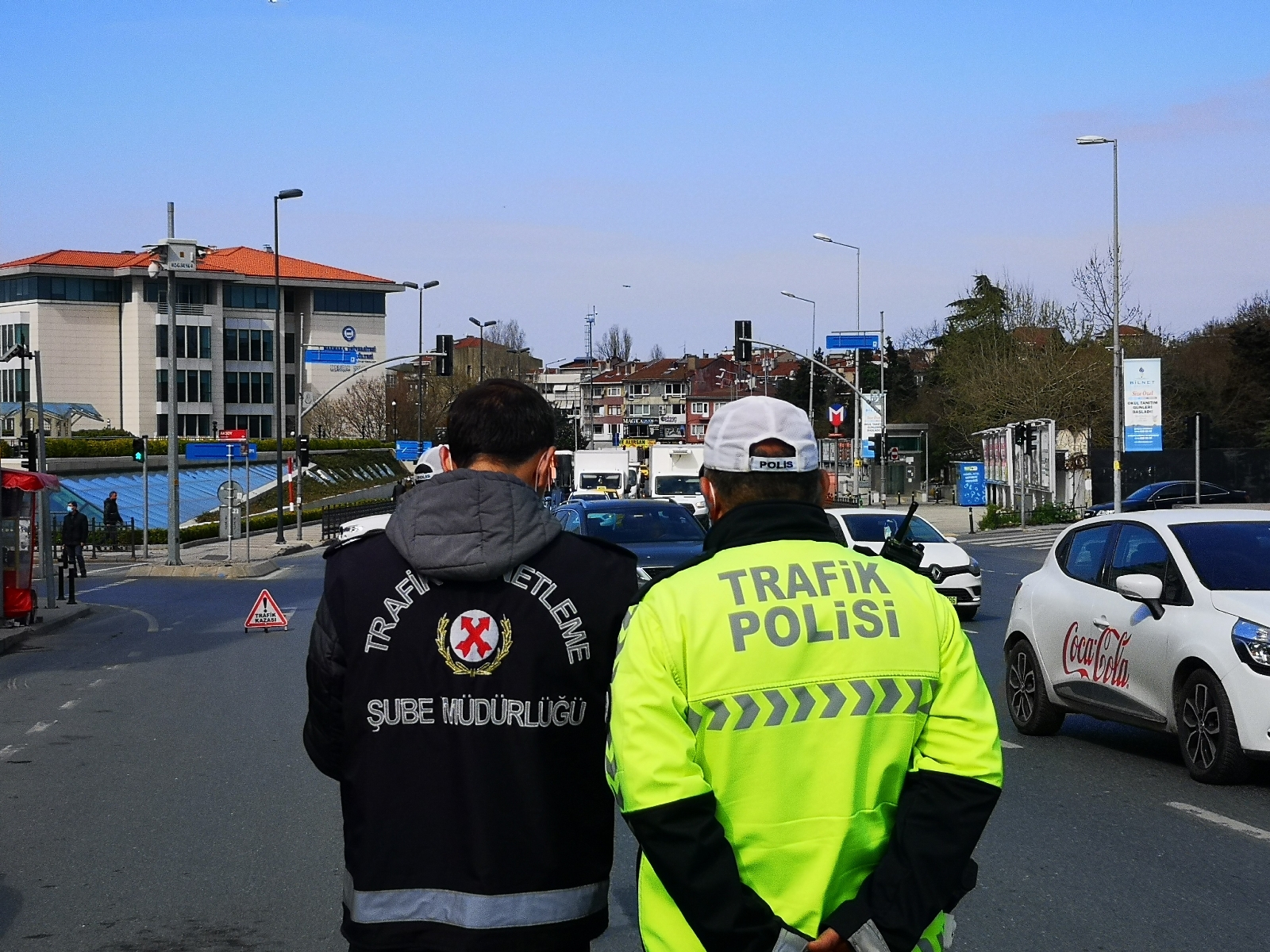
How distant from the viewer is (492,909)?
308 cm

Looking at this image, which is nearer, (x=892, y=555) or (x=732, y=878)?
(x=732, y=878)

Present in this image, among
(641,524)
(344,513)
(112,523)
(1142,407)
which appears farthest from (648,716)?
(344,513)

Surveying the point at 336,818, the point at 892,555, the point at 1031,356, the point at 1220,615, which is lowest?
the point at 336,818

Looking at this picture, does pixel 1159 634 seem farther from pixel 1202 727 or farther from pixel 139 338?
pixel 139 338

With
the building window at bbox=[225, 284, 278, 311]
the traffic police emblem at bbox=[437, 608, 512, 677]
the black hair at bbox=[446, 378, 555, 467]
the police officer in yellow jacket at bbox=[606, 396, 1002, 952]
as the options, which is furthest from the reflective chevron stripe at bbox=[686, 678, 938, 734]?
the building window at bbox=[225, 284, 278, 311]

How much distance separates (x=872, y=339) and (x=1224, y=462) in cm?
1503

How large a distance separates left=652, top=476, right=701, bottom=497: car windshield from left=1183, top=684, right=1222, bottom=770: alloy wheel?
1158 inches

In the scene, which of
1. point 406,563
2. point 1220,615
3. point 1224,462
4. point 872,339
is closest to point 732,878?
point 406,563

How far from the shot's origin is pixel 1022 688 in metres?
10.9

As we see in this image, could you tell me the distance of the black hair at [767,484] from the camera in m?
3.03

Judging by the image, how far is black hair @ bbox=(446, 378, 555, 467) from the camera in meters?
3.37

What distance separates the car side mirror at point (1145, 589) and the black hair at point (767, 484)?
6653 mm

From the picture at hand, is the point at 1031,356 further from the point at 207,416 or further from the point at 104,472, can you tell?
the point at 207,416

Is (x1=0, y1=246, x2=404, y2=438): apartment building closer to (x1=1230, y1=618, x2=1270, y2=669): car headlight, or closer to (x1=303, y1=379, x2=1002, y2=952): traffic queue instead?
(x1=1230, y1=618, x2=1270, y2=669): car headlight
